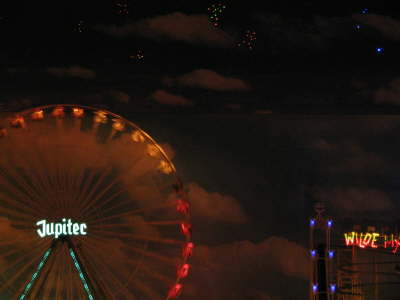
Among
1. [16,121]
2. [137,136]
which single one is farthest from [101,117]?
[16,121]

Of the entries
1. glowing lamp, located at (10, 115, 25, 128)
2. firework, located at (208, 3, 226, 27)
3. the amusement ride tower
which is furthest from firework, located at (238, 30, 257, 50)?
glowing lamp, located at (10, 115, 25, 128)

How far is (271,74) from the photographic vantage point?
10.4m

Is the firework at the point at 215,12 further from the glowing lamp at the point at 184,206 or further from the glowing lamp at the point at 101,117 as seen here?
the glowing lamp at the point at 184,206

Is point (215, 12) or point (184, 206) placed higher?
point (215, 12)

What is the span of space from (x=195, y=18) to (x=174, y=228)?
328 cm

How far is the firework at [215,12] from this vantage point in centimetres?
1014

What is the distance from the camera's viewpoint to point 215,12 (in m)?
10.2

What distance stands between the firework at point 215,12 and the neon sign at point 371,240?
148 inches

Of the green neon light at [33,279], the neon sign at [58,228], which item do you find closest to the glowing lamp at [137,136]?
the neon sign at [58,228]

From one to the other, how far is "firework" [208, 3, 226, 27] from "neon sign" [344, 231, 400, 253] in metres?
3.75

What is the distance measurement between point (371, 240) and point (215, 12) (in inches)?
161

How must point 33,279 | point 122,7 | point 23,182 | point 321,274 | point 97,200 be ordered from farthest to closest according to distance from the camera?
1. point 97,200
2. point 122,7
3. point 23,182
4. point 33,279
5. point 321,274

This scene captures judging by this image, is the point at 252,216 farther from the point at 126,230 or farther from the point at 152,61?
the point at 152,61

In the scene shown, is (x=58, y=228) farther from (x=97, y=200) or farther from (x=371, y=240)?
(x=371, y=240)
